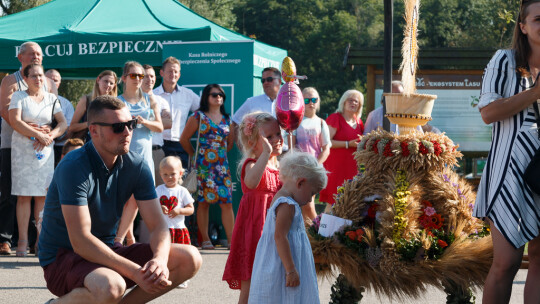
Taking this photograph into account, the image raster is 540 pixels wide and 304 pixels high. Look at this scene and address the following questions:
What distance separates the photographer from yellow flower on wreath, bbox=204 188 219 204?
918 centimetres

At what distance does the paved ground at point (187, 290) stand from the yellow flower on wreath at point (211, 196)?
4.73ft

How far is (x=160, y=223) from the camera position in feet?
14.8

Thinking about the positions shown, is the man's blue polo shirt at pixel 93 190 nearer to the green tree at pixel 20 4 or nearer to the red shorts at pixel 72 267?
the red shorts at pixel 72 267

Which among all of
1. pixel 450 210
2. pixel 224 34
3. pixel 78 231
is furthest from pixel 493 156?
pixel 224 34

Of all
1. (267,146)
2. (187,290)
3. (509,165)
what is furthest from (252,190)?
(509,165)

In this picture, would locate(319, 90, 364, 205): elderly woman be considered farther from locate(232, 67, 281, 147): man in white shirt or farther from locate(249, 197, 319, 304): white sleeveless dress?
locate(249, 197, 319, 304): white sleeveless dress

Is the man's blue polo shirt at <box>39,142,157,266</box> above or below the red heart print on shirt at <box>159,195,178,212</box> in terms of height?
above

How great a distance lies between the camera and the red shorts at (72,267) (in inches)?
165

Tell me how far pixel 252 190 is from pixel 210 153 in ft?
13.4

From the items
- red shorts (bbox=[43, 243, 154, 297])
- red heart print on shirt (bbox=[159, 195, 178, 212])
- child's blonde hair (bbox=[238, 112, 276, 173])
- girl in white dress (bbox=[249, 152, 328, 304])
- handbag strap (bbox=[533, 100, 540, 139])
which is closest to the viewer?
handbag strap (bbox=[533, 100, 540, 139])

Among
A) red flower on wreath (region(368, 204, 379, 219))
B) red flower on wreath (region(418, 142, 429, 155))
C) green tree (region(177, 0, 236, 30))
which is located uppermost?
green tree (region(177, 0, 236, 30))

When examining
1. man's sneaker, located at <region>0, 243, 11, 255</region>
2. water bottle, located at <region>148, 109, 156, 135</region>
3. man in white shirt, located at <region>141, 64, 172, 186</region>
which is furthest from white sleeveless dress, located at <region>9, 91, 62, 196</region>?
man in white shirt, located at <region>141, 64, 172, 186</region>

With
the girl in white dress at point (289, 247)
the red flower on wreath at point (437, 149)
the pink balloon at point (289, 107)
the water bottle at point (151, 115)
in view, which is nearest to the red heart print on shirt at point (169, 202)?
the water bottle at point (151, 115)

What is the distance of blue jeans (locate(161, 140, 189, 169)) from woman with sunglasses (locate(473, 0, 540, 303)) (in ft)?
18.7
